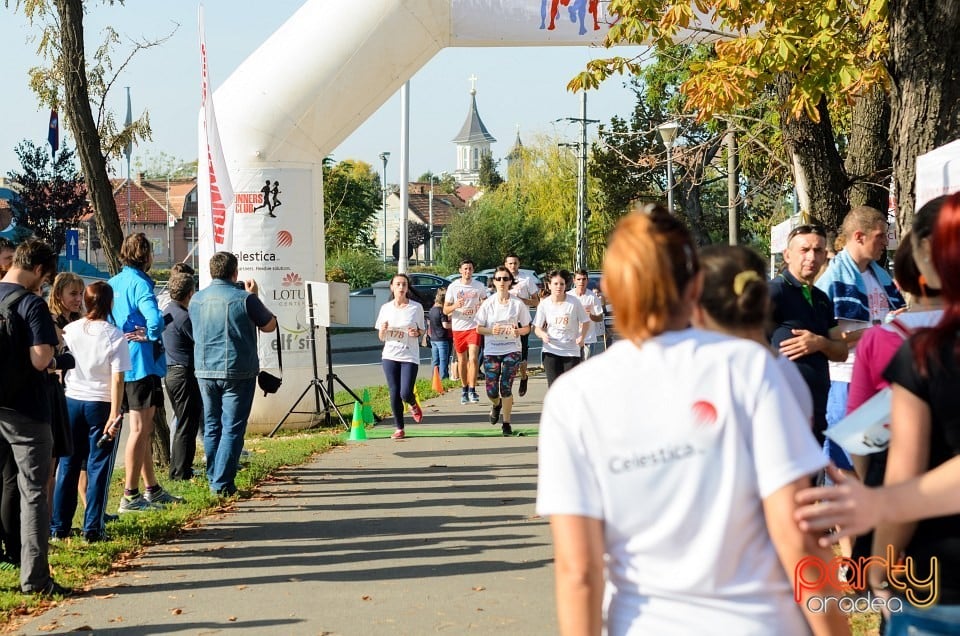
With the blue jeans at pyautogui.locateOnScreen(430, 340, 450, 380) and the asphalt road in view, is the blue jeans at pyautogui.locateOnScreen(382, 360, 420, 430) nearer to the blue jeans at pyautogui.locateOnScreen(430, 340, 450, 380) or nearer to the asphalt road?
the blue jeans at pyautogui.locateOnScreen(430, 340, 450, 380)

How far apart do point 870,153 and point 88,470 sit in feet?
29.7

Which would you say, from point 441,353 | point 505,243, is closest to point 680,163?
point 441,353

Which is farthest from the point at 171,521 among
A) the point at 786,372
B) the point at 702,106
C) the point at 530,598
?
the point at 786,372

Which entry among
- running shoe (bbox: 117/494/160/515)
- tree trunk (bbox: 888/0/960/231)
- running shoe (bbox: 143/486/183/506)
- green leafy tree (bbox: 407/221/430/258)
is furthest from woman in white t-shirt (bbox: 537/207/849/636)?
green leafy tree (bbox: 407/221/430/258)

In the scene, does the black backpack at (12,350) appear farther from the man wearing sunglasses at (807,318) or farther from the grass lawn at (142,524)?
the man wearing sunglasses at (807,318)

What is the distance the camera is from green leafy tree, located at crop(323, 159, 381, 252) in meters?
52.9

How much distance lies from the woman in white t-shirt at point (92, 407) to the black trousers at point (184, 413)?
2.66 metres

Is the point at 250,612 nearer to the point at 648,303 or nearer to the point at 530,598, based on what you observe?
the point at 530,598

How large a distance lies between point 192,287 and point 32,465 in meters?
4.47

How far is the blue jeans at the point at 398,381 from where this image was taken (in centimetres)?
1354

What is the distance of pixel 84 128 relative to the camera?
11.7 metres

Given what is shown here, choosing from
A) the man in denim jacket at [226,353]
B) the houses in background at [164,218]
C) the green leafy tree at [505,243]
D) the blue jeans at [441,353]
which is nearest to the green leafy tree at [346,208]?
the green leafy tree at [505,243]

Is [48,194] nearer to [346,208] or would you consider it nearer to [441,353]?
[346,208]

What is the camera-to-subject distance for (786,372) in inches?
111
